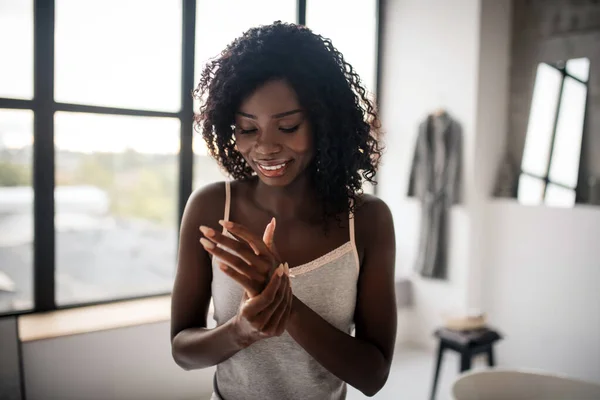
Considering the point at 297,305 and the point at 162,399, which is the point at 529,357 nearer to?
the point at 162,399

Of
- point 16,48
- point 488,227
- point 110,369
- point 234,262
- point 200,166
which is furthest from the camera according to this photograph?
point 488,227

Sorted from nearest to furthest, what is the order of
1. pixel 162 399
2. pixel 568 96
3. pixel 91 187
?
pixel 162 399 < pixel 91 187 < pixel 568 96

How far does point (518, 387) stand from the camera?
132cm

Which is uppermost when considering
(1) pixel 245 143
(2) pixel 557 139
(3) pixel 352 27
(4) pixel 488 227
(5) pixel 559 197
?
(3) pixel 352 27

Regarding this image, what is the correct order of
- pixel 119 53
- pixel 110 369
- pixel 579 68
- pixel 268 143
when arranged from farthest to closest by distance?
→ 1. pixel 579 68
2. pixel 119 53
3. pixel 110 369
4. pixel 268 143

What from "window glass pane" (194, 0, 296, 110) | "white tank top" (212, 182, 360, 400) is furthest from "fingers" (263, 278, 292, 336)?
"window glass pane" (194, 0, 296, 110)

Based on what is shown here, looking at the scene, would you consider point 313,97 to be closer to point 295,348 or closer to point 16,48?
point 295,348

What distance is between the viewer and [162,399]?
249cm

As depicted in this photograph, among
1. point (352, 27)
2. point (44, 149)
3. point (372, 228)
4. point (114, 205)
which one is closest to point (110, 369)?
point (114, 205)

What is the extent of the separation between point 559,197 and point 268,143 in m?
2.71

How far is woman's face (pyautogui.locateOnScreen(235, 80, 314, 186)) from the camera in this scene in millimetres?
868

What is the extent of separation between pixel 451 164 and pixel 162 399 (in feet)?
7.27

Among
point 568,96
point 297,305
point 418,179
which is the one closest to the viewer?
point 297,305

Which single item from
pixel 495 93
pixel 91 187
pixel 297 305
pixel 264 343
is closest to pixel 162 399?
pixel 91 187
